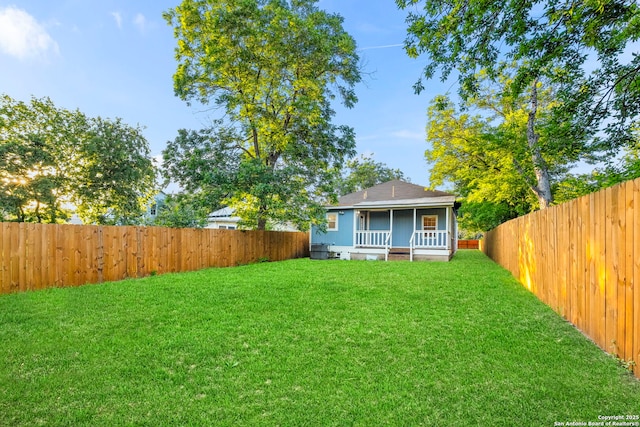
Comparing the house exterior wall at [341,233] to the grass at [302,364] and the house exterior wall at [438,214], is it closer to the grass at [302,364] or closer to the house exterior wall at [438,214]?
the house exterior wall at [438,214]

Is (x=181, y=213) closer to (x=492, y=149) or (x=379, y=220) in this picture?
(x=379, y=220)

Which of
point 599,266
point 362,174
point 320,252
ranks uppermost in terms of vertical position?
point 362,174

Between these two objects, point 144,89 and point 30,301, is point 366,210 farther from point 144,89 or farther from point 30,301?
point 30,301

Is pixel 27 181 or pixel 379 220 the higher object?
pixel 27 181

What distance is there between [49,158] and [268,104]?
10104mm

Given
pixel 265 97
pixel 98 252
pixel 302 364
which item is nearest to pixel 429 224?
pixel 265 97

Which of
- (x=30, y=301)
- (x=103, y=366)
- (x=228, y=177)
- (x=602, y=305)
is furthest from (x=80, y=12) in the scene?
(x=602, y=305)

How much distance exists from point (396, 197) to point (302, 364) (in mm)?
14500

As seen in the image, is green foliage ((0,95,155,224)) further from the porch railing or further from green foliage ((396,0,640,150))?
green foliage ((396,0,640,150))

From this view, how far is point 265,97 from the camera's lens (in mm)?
14688

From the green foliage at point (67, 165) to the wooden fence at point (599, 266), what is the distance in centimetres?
1806

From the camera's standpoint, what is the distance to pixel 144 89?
13109 mm

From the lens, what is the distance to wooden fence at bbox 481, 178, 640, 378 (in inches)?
106

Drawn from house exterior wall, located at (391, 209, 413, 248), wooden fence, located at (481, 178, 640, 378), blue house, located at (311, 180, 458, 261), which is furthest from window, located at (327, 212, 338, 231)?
wooden fence, located at (481, 178, 640, 378)
